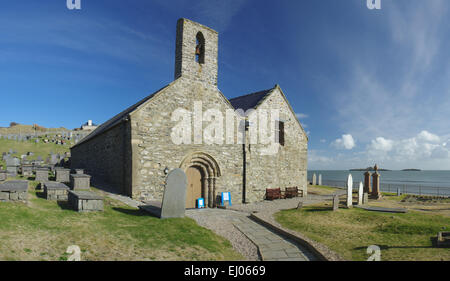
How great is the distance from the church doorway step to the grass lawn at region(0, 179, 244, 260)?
5671 millimetres

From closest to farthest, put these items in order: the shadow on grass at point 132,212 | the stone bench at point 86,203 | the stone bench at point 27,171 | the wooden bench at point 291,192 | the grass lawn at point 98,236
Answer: the grass lawn at point 98,236
the stone bench at point 86,203
the shadow on grass at point 132,212
the stone bench at point 27,171
the wooden bench at point 291,192

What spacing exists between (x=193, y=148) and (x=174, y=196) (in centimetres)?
520

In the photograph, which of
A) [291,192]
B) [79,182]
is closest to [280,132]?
[291,192]

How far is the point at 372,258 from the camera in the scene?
663 cm

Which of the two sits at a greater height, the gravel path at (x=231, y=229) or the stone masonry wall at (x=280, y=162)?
the stone masonry wall at (x=280, y=162)

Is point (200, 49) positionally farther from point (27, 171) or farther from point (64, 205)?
point (27, 171)

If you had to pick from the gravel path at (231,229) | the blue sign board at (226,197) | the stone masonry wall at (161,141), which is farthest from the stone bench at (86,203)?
the blue sign board at (226,197)

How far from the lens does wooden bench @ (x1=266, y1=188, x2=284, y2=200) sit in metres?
18.3

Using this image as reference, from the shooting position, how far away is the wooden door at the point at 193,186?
15.0 metres

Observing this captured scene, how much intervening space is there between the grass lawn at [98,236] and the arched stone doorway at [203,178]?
5.75 meters

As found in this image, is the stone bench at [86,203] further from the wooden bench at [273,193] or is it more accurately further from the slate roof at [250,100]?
the slate roof at [250,100]

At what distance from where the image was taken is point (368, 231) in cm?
950

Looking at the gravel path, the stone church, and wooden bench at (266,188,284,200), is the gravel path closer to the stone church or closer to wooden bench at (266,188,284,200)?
the stone church
